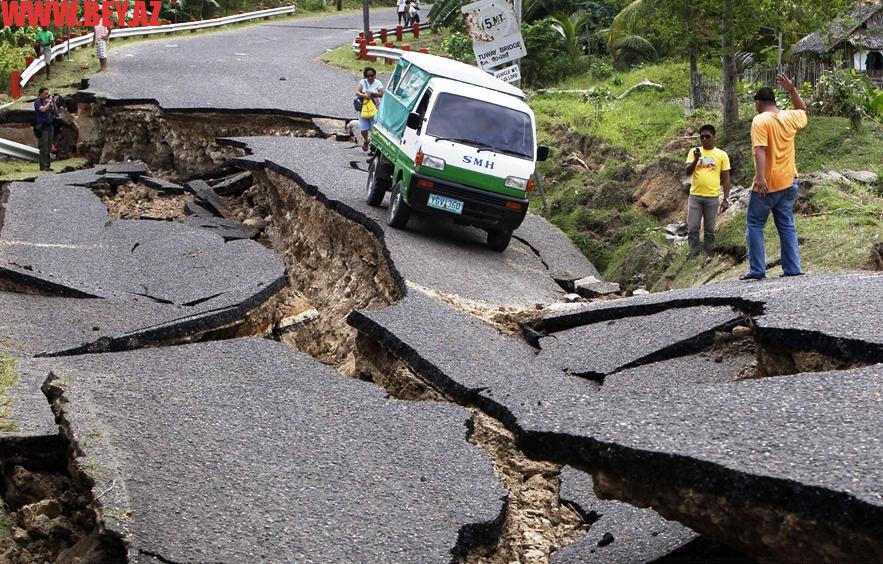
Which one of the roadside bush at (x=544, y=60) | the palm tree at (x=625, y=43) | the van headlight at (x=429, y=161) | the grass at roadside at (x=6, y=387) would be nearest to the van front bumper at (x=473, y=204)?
the van headlight at (x=429, y=161)

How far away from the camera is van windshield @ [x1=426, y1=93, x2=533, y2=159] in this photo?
49.2ft

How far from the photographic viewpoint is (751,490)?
512cm

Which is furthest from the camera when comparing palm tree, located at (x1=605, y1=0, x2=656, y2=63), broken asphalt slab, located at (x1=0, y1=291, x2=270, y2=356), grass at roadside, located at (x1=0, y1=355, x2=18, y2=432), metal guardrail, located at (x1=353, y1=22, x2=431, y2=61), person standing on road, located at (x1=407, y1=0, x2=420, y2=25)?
person standing on road, located at (x1=407, y1=0, x2=420, y2=25)

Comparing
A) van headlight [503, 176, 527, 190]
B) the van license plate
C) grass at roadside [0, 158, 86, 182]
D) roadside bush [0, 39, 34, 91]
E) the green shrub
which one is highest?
van headlight [503, 176, 527, 190]

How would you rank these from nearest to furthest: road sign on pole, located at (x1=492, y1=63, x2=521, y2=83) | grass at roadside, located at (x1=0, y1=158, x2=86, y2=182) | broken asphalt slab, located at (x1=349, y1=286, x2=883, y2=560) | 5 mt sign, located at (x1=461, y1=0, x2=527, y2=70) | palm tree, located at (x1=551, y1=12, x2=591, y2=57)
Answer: broken asphalt slab, located at (x1=349, y1=286, x2=883, y2=560), 5 mt sign, located at (x1=461, y1=0, x2=527, y2=70), road sign on pole, located at (x1=492, y1=63, x2=521, y2=83), grass at roadside, located at (x1=0, y1=158, x2=86, y2=182), palm tree, located at (x1=551, y1=12, x2=591, y2=57)

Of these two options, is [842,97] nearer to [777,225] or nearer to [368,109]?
[368,109]

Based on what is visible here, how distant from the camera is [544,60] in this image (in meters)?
29.8

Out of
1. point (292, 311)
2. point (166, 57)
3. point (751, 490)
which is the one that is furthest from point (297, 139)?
point (751, 490)

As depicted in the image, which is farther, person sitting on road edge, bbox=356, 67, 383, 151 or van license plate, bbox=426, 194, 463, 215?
person sitting on road edge, bbox=356, 67, 383, 151

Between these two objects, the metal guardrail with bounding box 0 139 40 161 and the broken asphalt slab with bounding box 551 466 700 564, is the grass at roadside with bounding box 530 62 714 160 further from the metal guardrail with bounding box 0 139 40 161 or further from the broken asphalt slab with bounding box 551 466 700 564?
the broken asphalt slab with bounding box 551 466 700 564

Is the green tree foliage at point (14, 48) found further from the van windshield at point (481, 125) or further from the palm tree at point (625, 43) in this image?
the van windshield at point (481, 125)

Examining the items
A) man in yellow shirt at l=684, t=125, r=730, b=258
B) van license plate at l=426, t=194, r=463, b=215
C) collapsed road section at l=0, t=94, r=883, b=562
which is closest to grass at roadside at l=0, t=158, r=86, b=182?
collapsed road section at l=0, t=94, r=883, b=562

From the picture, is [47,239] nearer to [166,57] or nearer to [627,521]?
[627,521]

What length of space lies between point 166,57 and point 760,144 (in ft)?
73.7
